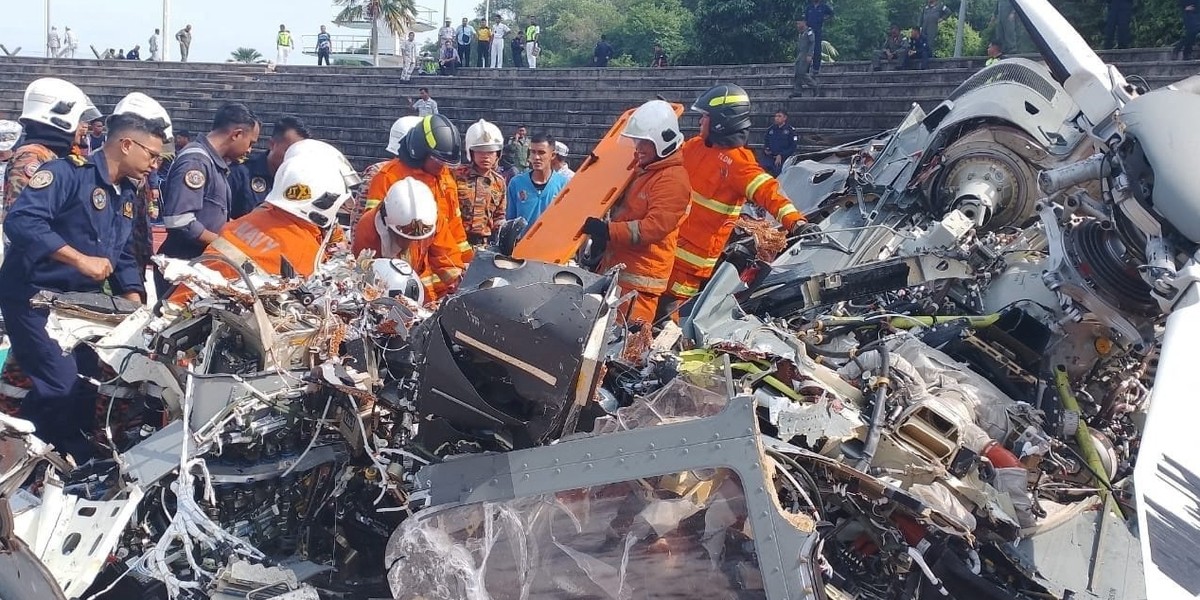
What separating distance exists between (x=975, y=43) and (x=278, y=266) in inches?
810

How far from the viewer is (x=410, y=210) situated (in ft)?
16.5

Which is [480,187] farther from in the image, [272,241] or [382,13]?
[382,13]

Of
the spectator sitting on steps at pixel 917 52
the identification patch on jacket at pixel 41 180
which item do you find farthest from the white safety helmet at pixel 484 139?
the spectator sitting on steps at pixel 917 52

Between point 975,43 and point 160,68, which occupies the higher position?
point 975,43

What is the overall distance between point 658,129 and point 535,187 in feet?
8.80

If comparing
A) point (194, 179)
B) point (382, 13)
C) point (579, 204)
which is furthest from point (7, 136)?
point (382, 13)

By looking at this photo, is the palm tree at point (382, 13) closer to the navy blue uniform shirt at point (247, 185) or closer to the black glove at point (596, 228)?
the navy blue uniform shirt at point (247, 185)

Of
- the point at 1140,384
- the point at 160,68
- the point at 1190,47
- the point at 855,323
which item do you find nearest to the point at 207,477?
the point at 855,323

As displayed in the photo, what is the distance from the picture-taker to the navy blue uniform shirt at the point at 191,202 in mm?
5207

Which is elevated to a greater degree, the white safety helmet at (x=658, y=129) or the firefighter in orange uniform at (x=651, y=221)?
the white safety helmet at (x=658, y=129)

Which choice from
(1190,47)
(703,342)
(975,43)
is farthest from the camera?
(975,43)

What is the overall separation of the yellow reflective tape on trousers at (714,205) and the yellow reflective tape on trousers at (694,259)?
11.7 inches

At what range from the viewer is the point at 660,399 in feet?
9.86

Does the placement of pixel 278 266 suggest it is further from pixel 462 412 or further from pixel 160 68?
pixel 160 68
